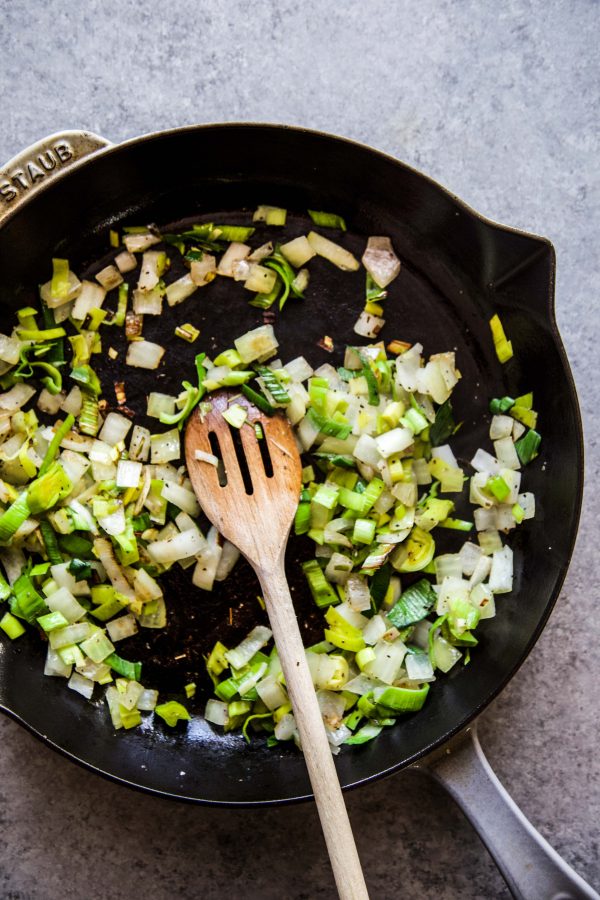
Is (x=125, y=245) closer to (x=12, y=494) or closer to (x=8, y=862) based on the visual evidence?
(x=12, y=494)

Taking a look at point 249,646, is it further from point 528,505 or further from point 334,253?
point 334,253

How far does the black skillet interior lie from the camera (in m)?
1.60

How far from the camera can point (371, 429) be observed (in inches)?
66.2

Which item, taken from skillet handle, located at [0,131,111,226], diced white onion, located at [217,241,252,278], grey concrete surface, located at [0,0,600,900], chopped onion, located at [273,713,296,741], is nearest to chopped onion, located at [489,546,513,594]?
grey concrete surface, located at [0,0,600,900]

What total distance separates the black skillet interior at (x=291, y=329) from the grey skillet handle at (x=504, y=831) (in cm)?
6

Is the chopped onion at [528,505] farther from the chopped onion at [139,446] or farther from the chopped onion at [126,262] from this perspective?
the chopped onion at [126,262]

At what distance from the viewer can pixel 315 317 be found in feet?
5.63

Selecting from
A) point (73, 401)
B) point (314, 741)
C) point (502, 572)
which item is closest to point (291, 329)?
point (73, 401)

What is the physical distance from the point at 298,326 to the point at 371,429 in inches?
11.1

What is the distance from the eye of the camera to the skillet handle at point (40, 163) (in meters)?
1.54

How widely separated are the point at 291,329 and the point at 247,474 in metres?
0.34

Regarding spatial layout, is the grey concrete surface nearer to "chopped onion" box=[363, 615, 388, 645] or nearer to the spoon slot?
"chopped onion" box=[363, 615, 388, 645]

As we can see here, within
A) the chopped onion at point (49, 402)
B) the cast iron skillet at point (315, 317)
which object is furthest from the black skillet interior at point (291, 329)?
the chopped onion at point (49, 402)

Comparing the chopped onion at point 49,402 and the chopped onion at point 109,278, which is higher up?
the chopped onion at point 109,278
